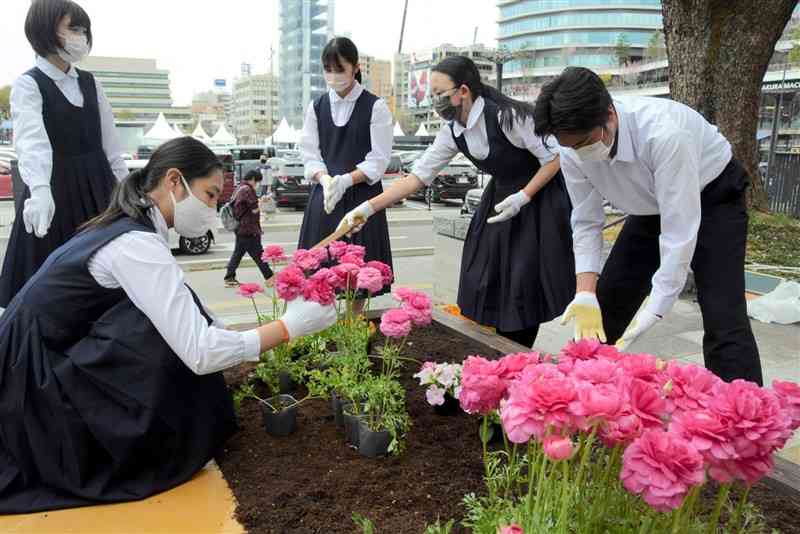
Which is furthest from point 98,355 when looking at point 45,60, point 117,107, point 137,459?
point 117,107

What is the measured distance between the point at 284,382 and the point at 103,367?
0.95m

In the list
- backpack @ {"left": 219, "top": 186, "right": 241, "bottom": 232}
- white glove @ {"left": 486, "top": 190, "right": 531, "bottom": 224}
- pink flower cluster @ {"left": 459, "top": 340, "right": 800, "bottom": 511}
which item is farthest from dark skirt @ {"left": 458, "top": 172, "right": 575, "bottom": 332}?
backpack @ {"left": 219, "top": 186, "right": 241, "bottom": 232}

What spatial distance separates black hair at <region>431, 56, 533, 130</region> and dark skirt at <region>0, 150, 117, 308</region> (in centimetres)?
176

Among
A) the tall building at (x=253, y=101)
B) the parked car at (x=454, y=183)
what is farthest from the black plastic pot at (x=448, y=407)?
the tall building at (x=253, y=101)

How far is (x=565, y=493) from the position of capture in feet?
3.88

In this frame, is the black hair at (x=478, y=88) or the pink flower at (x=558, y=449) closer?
the pink flower at (x=558, y=449)

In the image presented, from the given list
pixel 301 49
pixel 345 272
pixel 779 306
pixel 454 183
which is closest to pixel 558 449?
pixel 345 272

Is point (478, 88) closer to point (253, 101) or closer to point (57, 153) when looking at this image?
point (57, 153)

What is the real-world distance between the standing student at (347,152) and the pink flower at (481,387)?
7.52 feet

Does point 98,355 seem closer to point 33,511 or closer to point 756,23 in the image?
point 33,511

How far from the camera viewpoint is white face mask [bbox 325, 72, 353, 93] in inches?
140

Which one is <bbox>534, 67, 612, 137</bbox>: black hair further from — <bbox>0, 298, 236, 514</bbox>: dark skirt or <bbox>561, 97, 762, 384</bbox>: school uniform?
<bbox>0, 298, 236, 514</bbox>: dark skirt

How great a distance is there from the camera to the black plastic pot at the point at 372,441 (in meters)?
2.17

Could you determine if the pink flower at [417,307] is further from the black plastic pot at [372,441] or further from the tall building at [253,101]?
the tall building at [253,101]
